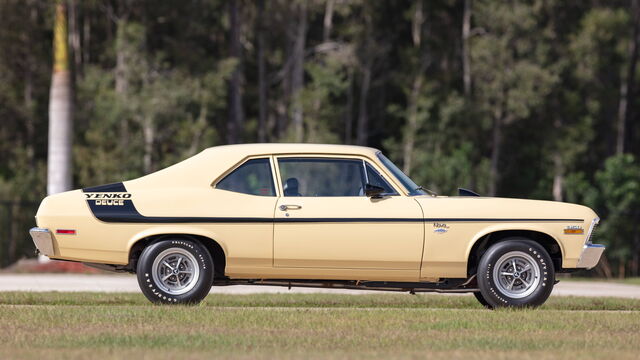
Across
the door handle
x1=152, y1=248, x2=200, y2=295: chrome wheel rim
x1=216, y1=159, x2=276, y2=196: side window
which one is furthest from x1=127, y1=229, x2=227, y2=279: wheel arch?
the door handle

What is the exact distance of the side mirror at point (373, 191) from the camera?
10.7m

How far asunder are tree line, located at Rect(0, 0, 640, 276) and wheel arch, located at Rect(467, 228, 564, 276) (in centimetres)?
2253

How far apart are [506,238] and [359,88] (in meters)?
35.7

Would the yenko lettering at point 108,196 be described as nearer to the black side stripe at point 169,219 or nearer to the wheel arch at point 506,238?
the black side stripe at point 169,219

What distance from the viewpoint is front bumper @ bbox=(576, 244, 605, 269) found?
10.9m

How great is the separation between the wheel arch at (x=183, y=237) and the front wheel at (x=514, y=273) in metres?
2.49

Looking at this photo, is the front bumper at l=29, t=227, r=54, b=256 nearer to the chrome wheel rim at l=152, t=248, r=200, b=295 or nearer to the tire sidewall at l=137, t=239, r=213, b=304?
the tire sidewall at l=137, t=239, r=213, b=304

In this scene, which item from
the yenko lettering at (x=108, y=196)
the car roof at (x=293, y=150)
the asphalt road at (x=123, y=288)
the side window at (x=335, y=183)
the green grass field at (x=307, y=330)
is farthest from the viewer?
the asphalt road at (x=123, y=288)

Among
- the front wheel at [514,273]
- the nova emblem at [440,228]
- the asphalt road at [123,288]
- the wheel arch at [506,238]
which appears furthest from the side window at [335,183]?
the asphalt road at [123,288]

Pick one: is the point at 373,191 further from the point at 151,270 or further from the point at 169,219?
the point at 151,270

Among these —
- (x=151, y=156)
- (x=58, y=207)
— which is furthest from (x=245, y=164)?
(x=151, y=156)

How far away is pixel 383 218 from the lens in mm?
10641

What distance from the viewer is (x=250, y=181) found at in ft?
35.6

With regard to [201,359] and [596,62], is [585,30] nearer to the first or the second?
[596,62]
